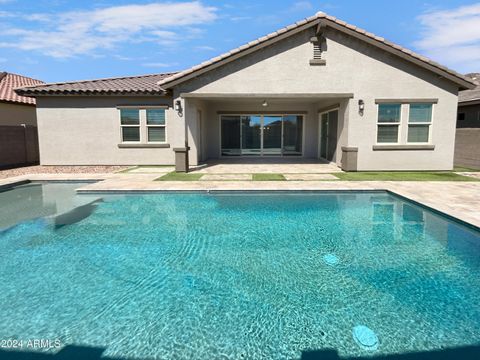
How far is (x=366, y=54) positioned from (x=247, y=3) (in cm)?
574

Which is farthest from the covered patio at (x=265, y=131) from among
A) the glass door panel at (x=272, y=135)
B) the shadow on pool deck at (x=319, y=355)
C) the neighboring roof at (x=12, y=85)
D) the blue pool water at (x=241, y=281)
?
the shadow on pool deck at (x=319, y=355)

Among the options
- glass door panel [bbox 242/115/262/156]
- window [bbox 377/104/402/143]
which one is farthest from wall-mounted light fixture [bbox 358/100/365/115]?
glass door panel [bbox 242/115/262/156]

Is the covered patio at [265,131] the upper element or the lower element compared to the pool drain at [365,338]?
upper

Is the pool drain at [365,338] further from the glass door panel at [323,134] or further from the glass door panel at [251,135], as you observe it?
the glass door panel at [251,135]

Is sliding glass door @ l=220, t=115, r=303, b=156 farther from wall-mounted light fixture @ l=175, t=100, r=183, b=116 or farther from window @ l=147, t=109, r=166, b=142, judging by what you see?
wall-mounted light fixture @ l=175, t=100, r=183, b=116

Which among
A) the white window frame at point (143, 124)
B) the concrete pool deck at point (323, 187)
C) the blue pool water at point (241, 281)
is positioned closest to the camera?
the blue pool water at point (241, 281)

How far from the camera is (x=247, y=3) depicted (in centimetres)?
1349

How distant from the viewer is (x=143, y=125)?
1711cm

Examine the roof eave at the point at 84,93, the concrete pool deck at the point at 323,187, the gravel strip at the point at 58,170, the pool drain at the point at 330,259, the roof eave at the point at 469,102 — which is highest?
the roof eave at the point at 84,93

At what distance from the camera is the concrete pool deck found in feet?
30.5

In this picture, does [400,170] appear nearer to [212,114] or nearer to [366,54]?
[366,54]

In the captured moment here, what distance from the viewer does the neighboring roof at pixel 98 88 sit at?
53.7 ft

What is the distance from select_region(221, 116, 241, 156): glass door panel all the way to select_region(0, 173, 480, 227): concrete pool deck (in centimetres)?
857

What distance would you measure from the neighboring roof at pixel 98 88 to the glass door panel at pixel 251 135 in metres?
6.45
